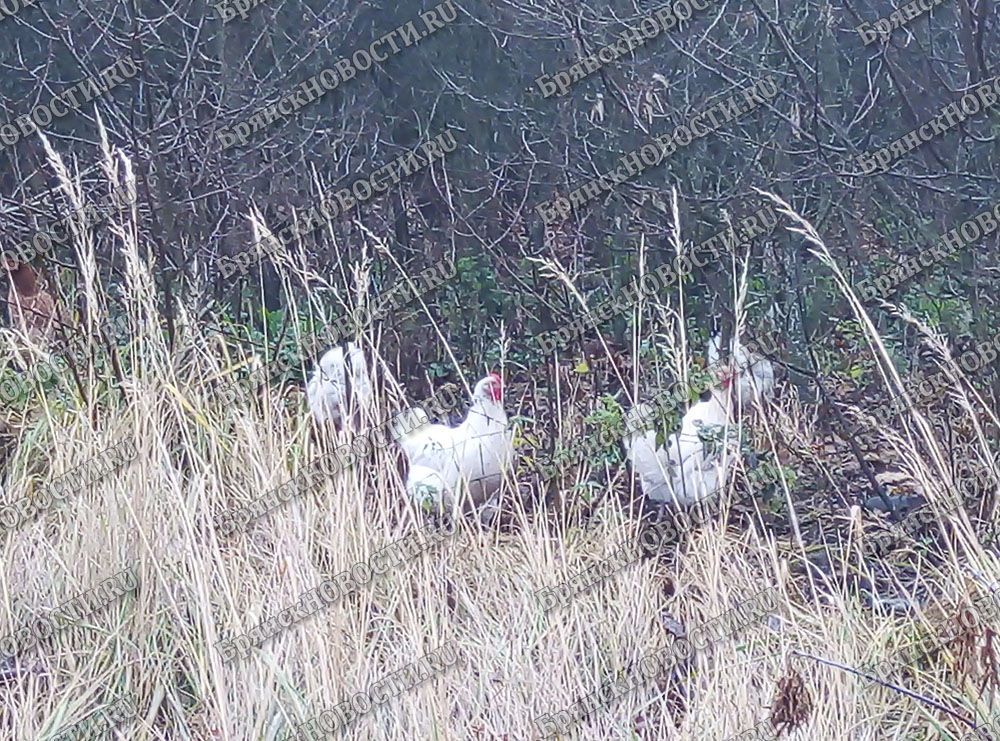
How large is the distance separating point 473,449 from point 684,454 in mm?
789

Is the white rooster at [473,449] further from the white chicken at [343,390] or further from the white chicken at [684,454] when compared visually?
the white chicken at [684,454]

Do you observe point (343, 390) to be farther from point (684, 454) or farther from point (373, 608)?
point (684, 454)

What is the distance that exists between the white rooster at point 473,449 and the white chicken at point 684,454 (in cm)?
50

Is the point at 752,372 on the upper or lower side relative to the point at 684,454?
upper

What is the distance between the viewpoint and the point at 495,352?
6148 millimetres

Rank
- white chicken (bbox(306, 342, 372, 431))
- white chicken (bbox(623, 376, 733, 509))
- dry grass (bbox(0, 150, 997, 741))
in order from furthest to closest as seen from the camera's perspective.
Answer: white chicken (bbox(623, 376, 733, 509)) → white chicken (bbox(306, 342, 372, 431)) → dry grass (bbox(0, 150, 997, 741))

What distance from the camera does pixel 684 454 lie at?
14.8 ft

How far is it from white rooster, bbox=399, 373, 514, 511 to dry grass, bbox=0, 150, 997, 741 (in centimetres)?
45

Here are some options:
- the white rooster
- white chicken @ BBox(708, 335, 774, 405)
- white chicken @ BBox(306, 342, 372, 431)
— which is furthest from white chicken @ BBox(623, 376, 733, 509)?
white chicken @ BBox(306, 342, 372, 431)

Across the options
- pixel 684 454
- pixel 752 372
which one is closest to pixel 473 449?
pixel 684 454

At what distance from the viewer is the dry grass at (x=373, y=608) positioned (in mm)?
3139

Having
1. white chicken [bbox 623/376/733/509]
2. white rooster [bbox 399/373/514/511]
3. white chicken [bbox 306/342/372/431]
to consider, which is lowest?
white chicken [bbox 623/376/733/509]

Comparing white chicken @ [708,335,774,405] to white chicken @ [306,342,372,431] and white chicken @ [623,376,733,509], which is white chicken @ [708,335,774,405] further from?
white chicken @ [306,342,372,431]

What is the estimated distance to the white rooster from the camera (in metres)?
4.61
